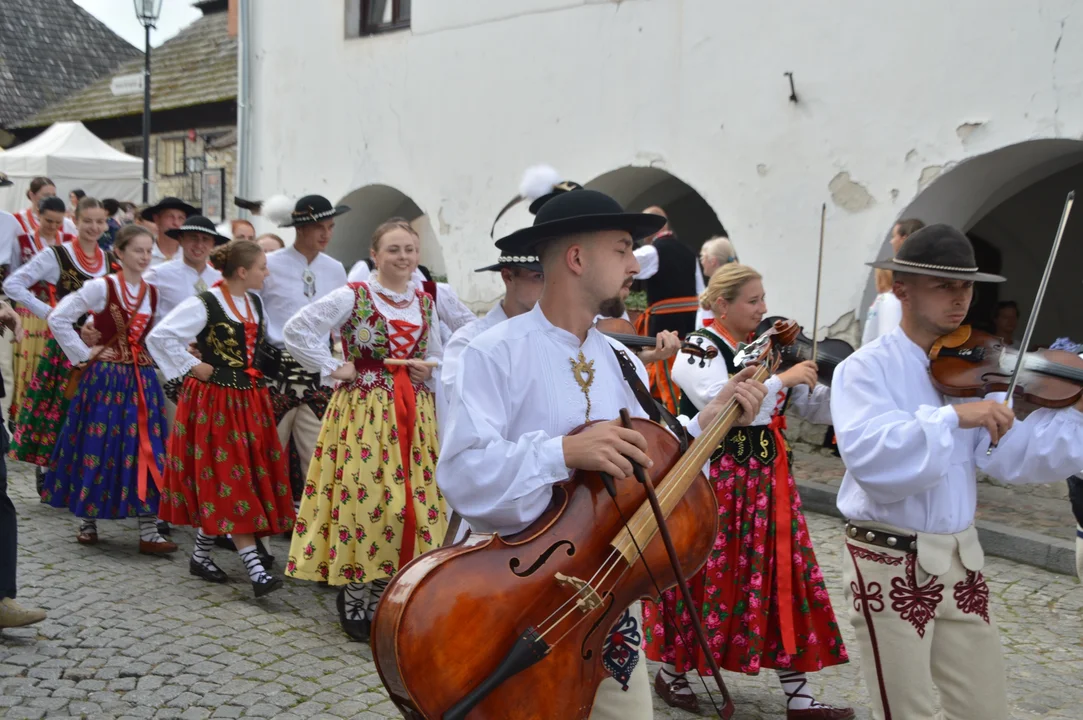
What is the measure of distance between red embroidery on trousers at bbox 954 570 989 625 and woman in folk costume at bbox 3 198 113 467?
6.67 meters

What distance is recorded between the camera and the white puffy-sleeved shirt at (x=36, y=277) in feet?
25.5

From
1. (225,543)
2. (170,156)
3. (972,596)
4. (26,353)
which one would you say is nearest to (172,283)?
(225,543)

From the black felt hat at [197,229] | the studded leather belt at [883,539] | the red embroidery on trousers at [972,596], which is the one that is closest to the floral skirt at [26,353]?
the black felt hat at [197,229]

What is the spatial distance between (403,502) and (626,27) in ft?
22.1

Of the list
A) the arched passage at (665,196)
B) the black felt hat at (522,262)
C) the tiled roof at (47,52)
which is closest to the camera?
the black felt hat at (522,262)

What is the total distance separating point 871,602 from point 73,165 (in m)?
17.0

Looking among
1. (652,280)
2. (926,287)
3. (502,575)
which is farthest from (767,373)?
(652,280)

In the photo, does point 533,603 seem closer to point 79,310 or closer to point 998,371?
point 998,371

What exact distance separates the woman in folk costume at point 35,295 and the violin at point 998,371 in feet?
24.5

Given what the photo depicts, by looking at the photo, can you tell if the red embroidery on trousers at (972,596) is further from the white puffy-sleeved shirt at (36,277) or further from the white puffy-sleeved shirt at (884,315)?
the white puffy-sleeved shirt at (36,277)

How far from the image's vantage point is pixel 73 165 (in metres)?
17.4

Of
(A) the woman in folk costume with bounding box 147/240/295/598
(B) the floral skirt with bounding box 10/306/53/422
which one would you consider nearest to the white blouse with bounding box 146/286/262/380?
(A) the woman in folk costume with bounding box 147/240/295/598

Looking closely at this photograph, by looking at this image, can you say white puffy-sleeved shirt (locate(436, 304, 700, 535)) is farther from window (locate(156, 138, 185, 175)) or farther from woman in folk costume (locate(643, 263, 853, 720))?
window (locate(156, 138, 185, 175))

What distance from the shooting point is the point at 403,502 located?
5.28 m
